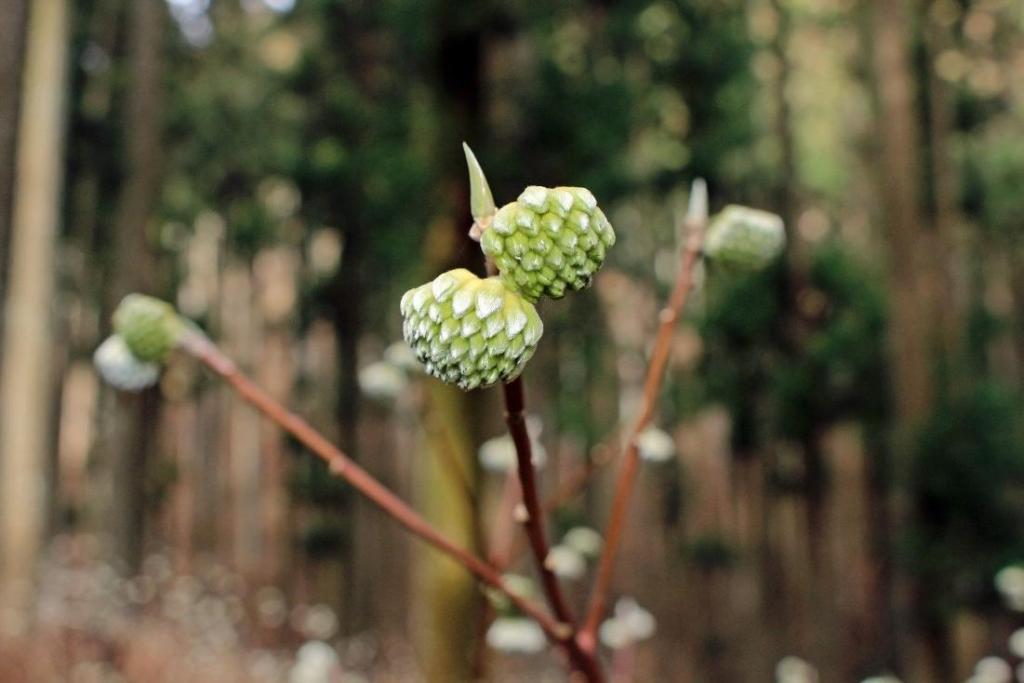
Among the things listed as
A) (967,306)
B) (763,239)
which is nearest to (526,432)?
(763,239)

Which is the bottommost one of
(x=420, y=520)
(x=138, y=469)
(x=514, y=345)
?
(x=138, y=469)

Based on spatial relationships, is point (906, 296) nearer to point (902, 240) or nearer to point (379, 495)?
point (902, 240)

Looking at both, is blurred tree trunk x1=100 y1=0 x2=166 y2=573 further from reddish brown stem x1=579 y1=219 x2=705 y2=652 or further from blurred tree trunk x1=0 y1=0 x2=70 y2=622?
reddish brown stem x1=579 y1=219 x2=705 y2=652

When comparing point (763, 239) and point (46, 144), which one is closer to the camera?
point (763, 239)

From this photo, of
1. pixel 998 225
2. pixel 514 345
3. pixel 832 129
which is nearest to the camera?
pixel 514 345

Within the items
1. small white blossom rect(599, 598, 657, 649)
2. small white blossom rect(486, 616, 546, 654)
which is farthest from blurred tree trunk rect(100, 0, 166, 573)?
small white blossom rect(599, 598, 657, 649)

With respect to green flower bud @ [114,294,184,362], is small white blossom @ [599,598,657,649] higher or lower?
lower

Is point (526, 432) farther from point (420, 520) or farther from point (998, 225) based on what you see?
point (998, 225)
